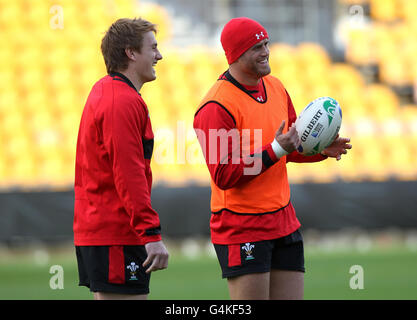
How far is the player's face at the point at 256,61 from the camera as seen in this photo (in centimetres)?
395

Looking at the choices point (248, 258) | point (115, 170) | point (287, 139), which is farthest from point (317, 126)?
point (115, 170)

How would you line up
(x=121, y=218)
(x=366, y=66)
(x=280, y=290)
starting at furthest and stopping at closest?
(x=366, y=66), (x=280, y=290), (x=121, y=218)

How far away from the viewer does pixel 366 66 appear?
15297 millimetres

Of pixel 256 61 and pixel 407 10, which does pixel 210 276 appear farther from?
pixel 407 10

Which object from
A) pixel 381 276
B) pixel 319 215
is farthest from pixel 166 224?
pixel 381 276

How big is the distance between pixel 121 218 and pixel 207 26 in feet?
42.3

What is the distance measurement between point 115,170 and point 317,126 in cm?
127

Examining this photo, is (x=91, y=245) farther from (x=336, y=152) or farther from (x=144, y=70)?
(x=336, y=152)

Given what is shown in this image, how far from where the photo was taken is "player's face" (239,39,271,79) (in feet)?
13.0

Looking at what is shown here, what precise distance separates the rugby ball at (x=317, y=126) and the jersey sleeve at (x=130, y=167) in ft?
3.51

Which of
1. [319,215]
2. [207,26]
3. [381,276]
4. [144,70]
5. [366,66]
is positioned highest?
[207,26]

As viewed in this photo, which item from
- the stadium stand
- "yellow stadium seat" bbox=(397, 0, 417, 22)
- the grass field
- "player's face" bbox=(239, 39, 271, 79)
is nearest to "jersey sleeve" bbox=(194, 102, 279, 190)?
"player's face" bbox=(239, 39, 271, 79)

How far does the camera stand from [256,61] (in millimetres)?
3953

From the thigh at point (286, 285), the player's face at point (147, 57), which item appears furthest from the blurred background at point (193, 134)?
the player's face at point (147, 57)
